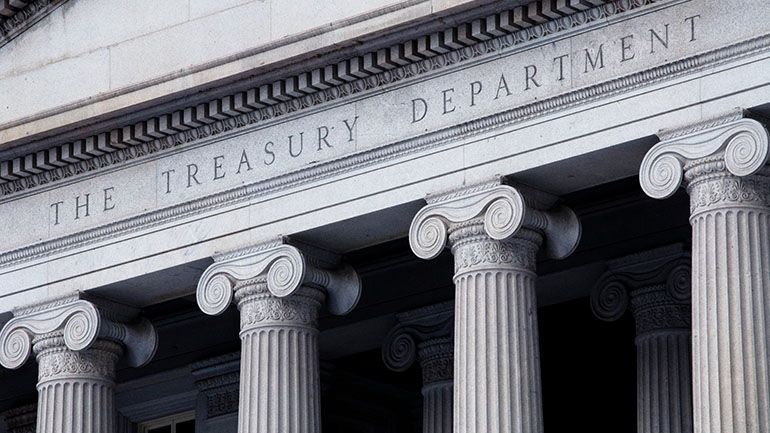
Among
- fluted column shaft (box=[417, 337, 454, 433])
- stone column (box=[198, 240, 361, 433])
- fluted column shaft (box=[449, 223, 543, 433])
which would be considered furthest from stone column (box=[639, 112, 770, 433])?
fluted column shaft (box=[417, 337, 454, 433])

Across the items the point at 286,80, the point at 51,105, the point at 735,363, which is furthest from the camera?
the point at 51,105

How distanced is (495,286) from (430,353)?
9.17m

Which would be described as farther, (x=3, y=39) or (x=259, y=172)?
(x=3, y=39)

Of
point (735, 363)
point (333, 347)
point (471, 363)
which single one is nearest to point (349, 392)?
point (333, 347)

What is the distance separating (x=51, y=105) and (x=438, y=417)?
11.0 metres

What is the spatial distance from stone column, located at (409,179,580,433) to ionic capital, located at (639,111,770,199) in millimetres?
3005

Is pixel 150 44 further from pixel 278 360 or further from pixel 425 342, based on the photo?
pixel 425 342

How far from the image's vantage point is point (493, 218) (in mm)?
44969

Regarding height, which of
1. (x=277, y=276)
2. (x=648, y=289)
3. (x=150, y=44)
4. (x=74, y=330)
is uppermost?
(x=150, y=44)

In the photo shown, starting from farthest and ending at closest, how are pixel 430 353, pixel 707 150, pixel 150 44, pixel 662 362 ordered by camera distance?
pixel 430 353 → pixel 150 44 → pixel 662 362 → pixel 707 150

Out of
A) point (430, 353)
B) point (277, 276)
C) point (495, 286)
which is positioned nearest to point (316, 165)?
point (277, 276)

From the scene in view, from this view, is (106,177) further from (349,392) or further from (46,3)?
(349,392)

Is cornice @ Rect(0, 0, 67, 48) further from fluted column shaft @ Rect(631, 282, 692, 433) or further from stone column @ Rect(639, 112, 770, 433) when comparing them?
stone column @ Rect(639, 112, 770, 433)

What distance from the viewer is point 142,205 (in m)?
50.3
